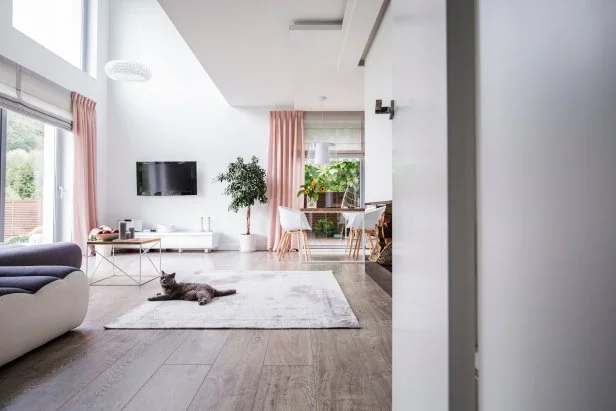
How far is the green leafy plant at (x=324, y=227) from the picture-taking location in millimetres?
8094

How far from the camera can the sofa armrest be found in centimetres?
223

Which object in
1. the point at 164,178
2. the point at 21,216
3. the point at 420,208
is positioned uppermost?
the point at 164,178

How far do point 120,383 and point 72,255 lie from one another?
1.65 meters

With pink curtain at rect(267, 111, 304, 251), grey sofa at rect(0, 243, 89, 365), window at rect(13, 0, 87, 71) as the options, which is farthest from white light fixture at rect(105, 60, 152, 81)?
grey sofa at rect(0, 243, 89, 365)

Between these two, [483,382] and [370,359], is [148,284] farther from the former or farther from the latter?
[483,382]

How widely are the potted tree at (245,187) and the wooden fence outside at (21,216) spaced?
2713 mm

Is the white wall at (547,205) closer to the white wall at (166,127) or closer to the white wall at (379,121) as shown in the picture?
the white wall at (379,121)

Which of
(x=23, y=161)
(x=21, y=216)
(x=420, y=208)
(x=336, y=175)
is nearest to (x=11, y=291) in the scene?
(x=420, y=208)

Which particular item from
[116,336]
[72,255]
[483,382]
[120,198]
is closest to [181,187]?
[120,198]

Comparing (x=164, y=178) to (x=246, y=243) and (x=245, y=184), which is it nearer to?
(x=245, y=184)

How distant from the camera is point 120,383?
1465mm

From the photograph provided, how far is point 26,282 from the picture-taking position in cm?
178

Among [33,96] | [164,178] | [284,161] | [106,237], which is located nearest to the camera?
[106,237]

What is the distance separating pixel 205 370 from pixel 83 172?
17.5ft
